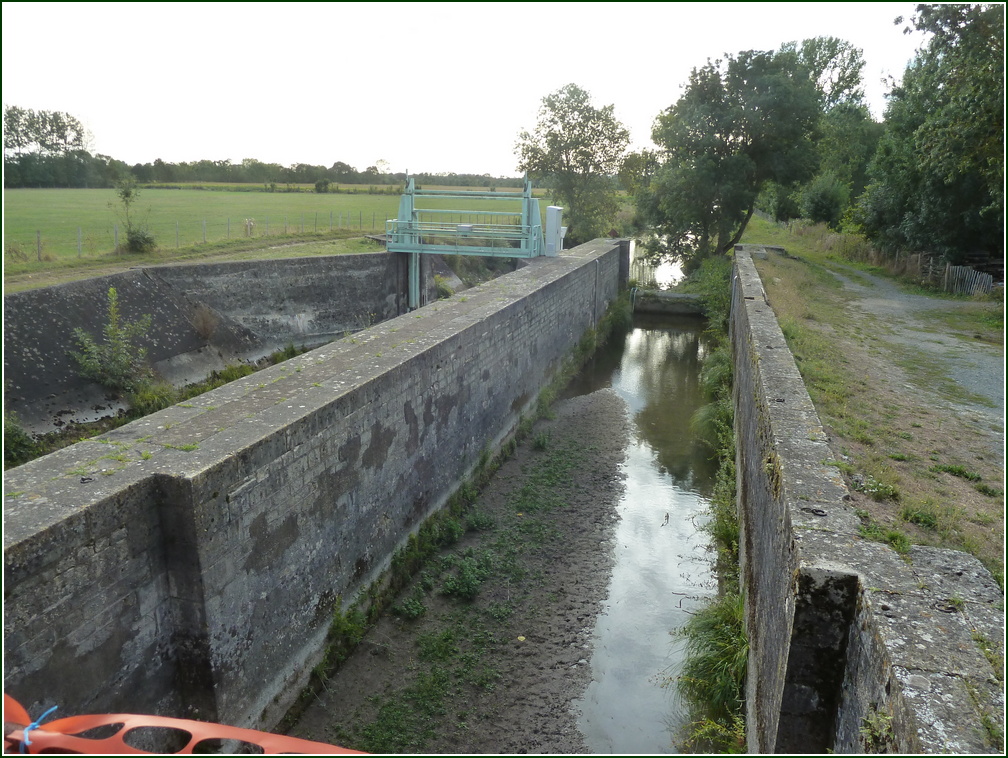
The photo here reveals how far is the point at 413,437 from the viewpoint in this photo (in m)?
7.76

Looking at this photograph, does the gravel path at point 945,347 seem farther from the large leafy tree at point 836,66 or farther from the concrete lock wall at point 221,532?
the large leafy tree at point 836,66

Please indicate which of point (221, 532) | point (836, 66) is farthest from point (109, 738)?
point (836, 66)

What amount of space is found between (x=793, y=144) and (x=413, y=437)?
21.7 meters

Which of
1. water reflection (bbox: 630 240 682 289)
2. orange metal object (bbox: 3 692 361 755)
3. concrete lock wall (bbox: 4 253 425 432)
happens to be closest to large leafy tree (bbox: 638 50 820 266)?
water reflection (bbox: 630 240 682 289)

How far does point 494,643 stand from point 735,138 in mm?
22758

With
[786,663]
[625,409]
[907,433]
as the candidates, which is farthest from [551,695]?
[625,409]

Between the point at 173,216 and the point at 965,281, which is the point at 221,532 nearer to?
the point at 965,281

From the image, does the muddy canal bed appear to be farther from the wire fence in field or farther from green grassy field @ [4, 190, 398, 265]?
green grassy field @ [4, 190, 398, 265]

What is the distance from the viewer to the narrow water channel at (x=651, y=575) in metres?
5.79

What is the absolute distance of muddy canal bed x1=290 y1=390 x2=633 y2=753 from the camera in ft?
18.0

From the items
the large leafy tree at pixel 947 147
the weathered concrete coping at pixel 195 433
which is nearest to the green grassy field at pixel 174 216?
the weathered concrete coping at pixel 195 433

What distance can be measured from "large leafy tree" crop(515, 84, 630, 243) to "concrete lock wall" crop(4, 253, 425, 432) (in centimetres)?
1385

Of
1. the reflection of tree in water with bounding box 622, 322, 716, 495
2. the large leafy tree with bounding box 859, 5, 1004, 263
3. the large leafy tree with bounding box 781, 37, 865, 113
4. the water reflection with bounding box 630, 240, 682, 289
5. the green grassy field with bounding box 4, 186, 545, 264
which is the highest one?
the large leafy tree with bounding box 781, 37, 865, 113

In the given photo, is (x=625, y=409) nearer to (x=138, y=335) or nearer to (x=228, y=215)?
(x=138, y=335)
